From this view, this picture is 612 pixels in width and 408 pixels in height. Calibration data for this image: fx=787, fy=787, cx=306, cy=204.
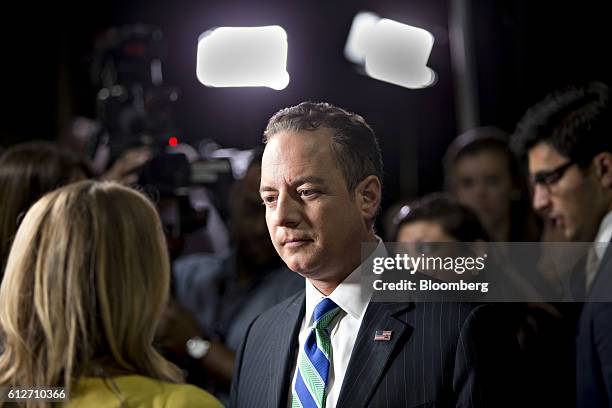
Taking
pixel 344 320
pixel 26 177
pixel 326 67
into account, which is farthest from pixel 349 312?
pixel 26 177

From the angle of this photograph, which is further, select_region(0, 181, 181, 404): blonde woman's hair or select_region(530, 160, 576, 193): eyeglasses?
select_region(530, 160, 576, 193): eyeglasses

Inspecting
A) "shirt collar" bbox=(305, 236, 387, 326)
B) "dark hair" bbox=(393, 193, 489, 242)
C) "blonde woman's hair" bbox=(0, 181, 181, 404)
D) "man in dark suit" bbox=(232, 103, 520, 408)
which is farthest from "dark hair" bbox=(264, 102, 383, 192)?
"dark hair" bbox=(393, 193, 489, 242)

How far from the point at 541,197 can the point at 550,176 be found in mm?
47

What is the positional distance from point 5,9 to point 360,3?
136cm

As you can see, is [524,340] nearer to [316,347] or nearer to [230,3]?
[316,347]

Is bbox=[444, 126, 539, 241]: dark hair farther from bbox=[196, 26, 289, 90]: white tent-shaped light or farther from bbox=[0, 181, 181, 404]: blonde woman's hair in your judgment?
bbox=[0, 181, 181, 404]: blonde woman's hair

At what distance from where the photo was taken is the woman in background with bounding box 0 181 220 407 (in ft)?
4.17

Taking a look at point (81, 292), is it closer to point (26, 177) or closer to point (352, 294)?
point (352, 294)

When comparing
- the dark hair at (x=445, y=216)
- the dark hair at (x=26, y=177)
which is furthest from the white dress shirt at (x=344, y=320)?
the dark hair at (x=26, y=177)

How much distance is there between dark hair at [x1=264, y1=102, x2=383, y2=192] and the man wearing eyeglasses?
56 centimetres

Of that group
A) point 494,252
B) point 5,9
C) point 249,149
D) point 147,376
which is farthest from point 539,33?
point 5,9

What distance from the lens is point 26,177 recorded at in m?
1.73

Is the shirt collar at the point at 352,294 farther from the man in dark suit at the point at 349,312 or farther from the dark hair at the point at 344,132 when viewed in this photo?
the dark hair at the point at 344,132

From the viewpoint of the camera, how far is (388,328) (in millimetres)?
1149
